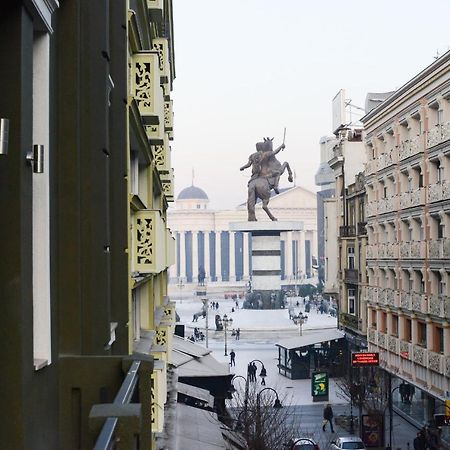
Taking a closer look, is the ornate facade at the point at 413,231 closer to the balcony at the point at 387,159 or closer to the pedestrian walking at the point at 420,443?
the balcony at the point at 387,159

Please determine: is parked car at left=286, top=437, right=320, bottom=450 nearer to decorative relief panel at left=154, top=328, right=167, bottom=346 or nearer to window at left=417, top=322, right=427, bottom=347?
window at left=417, top=322, right=427, bottom=347

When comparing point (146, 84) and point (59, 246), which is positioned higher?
point (146, 84)

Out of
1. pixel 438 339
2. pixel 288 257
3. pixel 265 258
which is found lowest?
pixel 438 339

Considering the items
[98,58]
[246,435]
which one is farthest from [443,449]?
[98,58]

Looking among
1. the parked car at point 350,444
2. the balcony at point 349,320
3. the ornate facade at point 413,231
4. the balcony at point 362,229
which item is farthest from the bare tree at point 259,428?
the balcony at point 349,320

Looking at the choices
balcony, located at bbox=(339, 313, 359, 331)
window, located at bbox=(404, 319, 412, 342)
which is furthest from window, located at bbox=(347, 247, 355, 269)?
window, located at bbox=(404, 319, 412, 342)

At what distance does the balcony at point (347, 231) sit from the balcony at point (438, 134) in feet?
53.6

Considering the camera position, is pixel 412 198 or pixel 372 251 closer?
pixel 412 198

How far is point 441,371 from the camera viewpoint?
92.4 feet

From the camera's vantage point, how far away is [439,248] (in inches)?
1132

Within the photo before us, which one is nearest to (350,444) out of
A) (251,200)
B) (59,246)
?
(59,246)

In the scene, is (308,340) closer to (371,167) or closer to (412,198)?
(371,167)

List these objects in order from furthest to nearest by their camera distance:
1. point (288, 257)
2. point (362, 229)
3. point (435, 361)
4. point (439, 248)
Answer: point (288, 257) → point (362, 229) → point (435, 361) → point (439, 248)

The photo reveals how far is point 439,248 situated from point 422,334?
406 centimetres
